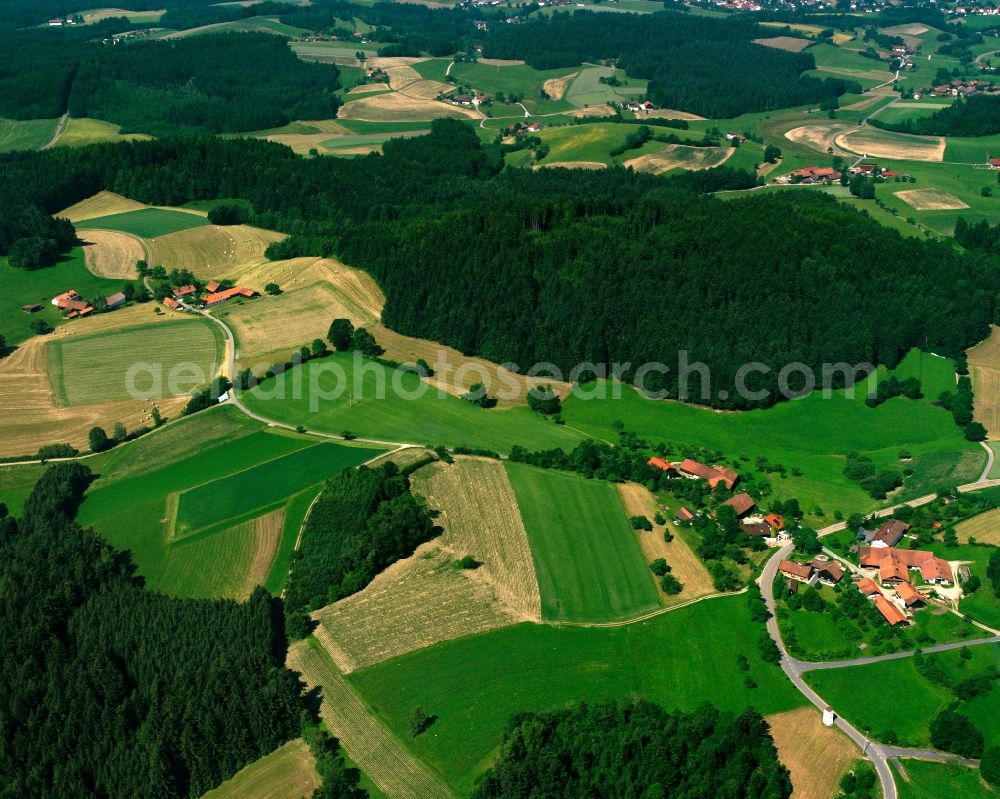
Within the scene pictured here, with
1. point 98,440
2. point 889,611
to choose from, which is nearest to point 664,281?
point 889,611

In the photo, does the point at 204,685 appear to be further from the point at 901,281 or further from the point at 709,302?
the point at 901,281

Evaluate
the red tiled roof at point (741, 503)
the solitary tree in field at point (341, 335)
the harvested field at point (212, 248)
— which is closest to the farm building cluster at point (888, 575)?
the red tiled roof at point (741, 503)

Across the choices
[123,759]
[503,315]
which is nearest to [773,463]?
[503,315]

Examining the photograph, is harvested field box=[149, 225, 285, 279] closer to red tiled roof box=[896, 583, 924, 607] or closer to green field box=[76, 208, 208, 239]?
green field box=[76, 208, 208, 239]

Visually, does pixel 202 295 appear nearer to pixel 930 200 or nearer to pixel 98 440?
pixel 98 440

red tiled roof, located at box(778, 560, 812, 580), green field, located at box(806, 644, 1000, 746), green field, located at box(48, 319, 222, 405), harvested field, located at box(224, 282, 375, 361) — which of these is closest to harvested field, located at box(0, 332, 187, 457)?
green field, located at box(48, 319, 222, 405)

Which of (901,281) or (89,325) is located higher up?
(901,281)

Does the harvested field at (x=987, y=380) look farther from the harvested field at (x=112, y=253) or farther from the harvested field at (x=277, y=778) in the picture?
the harvested field at (x=112, y=253)
